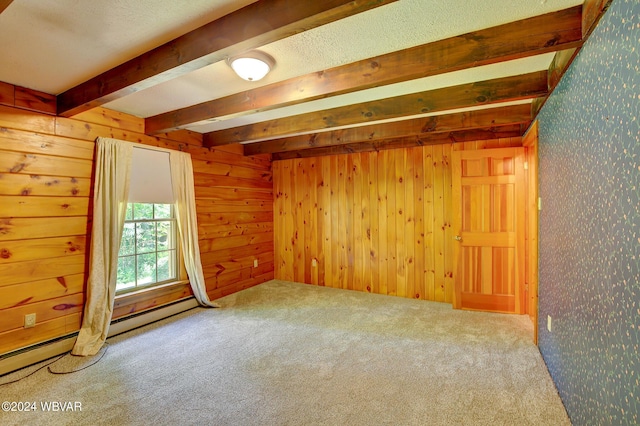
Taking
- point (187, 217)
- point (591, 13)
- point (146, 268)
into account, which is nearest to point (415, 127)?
point (591, 13)

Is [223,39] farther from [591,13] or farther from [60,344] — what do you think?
[60,344]

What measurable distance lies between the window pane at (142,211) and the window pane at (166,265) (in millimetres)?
499

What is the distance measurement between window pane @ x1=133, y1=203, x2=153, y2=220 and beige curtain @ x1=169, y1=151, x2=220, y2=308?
0.30m

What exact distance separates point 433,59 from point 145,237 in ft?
11.4

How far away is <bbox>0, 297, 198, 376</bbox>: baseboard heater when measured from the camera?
2.31m

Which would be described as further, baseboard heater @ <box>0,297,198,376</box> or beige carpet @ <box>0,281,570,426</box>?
baseboard heater @ <box>0,297,198,376</box>

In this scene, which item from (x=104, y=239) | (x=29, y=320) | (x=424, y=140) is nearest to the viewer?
(x=29, y=320)

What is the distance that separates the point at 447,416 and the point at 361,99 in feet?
8.67

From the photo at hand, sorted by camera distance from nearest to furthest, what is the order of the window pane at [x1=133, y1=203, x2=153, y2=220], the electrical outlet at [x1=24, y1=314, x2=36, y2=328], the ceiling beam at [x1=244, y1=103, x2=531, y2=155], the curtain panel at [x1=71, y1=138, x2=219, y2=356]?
the electrical outlet at [x1=24, y1=314, x2=36, y2=328] → the curtain panel at [x1=71, y1=138, x2=219, y2=356] → the ceiling beam at [x1=244, y1=103, x2=531, y2=155] → the window pane at [x1=133, y1=203, x2=153, y2=220]

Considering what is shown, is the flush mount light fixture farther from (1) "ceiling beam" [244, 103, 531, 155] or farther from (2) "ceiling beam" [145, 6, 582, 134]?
(1) "ceiling beam" [244, 103, 531, 155]

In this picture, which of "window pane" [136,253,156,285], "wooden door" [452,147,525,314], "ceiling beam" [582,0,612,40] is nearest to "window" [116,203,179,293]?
"window pane" [136,253,156,285]

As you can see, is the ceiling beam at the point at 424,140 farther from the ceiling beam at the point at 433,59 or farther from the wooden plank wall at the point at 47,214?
the wooden plank wall at the point at 47,214

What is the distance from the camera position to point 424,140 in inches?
156

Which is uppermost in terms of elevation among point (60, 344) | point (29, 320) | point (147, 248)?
point (147, 248)
